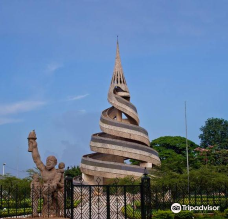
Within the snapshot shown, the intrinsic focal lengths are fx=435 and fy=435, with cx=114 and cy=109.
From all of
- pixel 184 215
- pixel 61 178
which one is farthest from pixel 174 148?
pixel 61 178

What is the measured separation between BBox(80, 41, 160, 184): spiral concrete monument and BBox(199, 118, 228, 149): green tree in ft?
55.6

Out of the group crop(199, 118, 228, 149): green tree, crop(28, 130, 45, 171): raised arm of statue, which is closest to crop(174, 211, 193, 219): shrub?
crop(28, 130, 45, 171): raised arm of statue

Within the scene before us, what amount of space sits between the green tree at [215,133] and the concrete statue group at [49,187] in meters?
39.9

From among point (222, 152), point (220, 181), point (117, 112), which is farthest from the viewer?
point (222, 152)

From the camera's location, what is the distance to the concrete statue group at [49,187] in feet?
53.1

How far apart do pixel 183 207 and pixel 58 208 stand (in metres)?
5.32

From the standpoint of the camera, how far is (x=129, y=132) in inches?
1478

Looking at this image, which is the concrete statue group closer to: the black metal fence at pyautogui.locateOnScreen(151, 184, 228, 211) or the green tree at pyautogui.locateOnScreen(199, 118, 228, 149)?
the black metal fence at pyautogui.locateOnScreen(151, 184, 228, 211)

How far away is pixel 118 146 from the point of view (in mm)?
36688

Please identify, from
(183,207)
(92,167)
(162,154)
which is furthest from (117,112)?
(183,207)

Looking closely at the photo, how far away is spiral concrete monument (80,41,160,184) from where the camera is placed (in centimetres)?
3591

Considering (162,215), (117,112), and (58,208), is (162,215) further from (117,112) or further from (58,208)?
(117,112)
